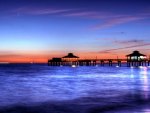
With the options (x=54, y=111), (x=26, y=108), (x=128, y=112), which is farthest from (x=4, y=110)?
(x=128, y=112)

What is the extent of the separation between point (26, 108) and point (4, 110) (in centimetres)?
177

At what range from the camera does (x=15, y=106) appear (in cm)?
2597

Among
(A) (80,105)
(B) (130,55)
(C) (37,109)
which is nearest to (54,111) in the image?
(C) (37,109)

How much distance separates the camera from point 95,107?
25.6 meters

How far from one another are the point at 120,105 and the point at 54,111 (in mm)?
5615

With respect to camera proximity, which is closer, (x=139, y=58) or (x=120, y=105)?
(x=120, y=105)

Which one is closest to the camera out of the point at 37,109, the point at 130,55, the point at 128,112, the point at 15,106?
the point at 128,112

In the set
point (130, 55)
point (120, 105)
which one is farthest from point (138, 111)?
point (130, 55)

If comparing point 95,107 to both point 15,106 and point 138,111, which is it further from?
point 15,106

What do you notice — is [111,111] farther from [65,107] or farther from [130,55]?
[130,55]

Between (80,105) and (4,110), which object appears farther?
(80,105)

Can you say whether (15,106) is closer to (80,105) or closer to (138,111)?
(80,105)

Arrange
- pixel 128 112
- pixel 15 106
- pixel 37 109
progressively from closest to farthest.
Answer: pixel 128 112
pixel 37 109
pixel 15 106

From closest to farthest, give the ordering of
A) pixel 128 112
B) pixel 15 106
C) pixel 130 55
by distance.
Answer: pixel 128 112 < pixel 15 106 < pixel 130 55
